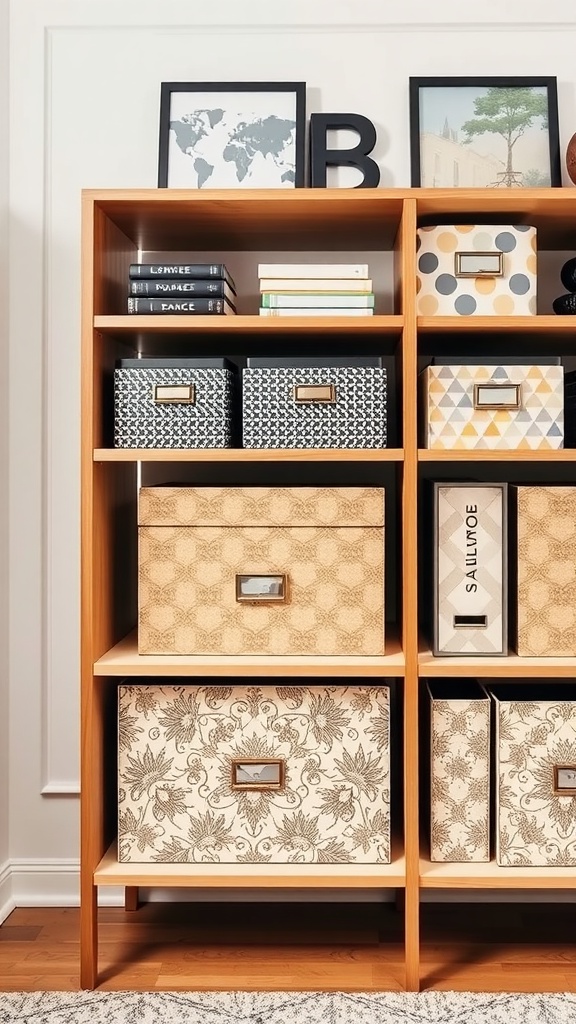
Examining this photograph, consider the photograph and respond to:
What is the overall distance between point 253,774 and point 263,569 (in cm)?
42

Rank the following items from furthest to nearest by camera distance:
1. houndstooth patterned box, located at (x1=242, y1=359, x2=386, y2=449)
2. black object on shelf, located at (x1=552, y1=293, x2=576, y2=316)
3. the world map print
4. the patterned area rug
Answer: the world map print, black object on shelf, located at (x1=552, y1=293, x2=576, y2=316), houndstooth patterned box, located at (x1=242, y1=359, x2=386, y2=449), the patterned area rug

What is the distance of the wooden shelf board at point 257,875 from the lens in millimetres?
1685

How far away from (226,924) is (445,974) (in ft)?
1.71

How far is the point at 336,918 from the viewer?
2.02 meters

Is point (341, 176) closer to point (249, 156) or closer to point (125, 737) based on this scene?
point (249, 156)

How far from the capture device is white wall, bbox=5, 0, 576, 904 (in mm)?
2070

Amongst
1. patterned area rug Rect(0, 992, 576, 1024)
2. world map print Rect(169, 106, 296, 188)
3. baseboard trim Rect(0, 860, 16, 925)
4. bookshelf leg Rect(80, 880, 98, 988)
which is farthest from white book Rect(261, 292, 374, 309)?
baseboard trim Rect(0, 860, 16, 925)

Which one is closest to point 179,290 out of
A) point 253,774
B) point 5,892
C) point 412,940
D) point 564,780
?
point 253,774

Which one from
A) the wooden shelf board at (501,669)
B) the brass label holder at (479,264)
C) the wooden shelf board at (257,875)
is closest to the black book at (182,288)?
the brass label holder at (479,264)

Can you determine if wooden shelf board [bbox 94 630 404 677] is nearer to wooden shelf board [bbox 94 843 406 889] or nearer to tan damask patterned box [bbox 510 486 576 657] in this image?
tan damask patterned box [bbox 510 486 576 657]

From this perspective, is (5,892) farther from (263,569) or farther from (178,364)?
(178,364)

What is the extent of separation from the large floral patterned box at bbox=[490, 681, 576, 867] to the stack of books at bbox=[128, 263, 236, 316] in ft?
3.33

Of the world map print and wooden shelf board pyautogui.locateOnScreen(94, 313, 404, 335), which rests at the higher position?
the world map print

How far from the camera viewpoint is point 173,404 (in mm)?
1715
